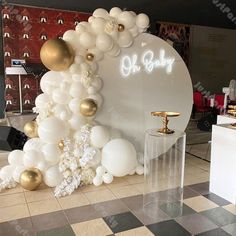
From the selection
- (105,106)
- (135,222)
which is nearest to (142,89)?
(105,106)

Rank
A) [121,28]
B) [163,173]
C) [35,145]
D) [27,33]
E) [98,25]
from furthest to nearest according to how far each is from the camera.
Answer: [27,33]
[163,173]
[121,28]
[98,25]
[35,145]

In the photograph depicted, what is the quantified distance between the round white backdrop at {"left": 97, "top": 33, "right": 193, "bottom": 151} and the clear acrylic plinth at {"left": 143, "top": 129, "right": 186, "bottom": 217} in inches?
12.7

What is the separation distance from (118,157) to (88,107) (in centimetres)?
65

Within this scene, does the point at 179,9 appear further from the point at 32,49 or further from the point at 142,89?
the point at 142,89

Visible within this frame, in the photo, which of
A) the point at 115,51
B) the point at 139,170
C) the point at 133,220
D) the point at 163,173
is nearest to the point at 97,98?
the point at 115,51

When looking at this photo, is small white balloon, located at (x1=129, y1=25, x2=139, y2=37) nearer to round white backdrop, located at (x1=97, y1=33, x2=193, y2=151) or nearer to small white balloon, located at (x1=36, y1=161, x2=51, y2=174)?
round white backdrop, located at (x1=97, y1=33, x2=193, y2=151)

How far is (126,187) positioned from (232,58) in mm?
9374

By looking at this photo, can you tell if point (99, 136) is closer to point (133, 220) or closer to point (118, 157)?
point (118, 157)

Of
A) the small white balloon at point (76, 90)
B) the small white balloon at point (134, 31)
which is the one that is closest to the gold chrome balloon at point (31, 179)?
the small white balloon at point (76, 90)

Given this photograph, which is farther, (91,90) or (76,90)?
(91,90)

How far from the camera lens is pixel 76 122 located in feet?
10.1

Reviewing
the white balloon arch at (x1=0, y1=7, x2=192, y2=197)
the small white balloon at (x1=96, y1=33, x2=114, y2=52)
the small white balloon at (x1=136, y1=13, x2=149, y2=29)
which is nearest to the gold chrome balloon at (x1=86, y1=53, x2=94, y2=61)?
the white balloon arch at (x1=0, y1=7, x2=192, y2=197)

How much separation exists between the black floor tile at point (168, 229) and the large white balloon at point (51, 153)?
49.9 inches

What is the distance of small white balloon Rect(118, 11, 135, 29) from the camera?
10.8 ft
